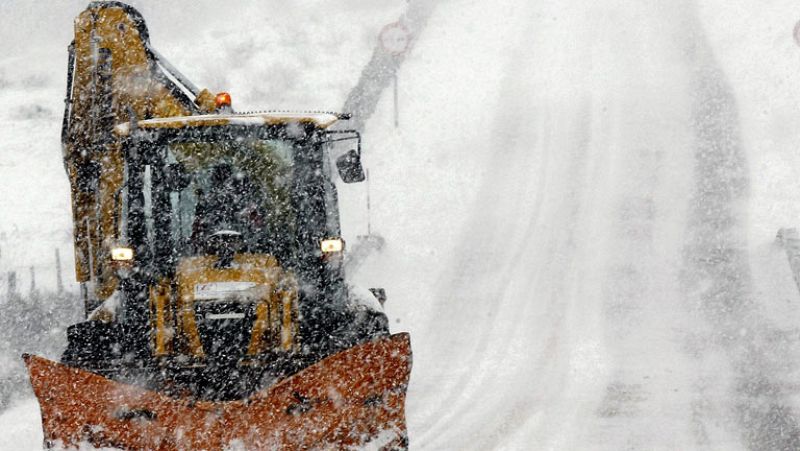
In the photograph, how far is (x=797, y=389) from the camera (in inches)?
341

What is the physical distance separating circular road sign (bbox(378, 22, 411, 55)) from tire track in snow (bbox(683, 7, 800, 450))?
6489mm

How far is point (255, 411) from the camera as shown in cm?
537

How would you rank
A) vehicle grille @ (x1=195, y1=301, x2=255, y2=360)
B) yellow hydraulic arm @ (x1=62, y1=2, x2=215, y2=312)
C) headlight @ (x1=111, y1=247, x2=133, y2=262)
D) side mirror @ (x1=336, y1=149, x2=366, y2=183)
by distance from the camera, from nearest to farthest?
vehicle grille @ (x1=195, y1=301, x2=255, y2=360) → headlight @ (x1=111, y1=247, x2=133, y2=262) → side mirror @ (x1=336, y1=149, x2=366, y2=183) → yellow hydraulic arm @ (x1=62, y1=2, x2=215, y2=312)

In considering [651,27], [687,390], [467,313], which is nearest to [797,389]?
[687,390]

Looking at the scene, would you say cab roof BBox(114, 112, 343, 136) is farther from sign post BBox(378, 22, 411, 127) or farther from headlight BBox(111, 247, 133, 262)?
sign post BBox(378, 22, 411, 127)

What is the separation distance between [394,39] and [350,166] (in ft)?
58.9

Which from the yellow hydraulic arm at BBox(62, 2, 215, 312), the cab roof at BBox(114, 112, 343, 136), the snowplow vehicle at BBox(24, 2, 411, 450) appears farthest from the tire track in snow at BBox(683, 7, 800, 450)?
the yellow hydraulic arm at BBox(62, 2, 215, 312)

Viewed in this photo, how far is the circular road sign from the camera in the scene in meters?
23.4

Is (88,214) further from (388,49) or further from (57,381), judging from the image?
(388,49)

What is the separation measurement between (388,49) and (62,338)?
1424 centimetres

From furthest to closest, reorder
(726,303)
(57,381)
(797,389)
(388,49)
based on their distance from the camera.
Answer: (388,49) < (726,303) < (797,389) < (57,381)

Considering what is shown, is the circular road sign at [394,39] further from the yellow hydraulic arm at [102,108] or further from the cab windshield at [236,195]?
the cab windshield at [236,195]

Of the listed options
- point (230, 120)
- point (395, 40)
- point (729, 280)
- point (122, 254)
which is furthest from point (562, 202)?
point (122, 254)

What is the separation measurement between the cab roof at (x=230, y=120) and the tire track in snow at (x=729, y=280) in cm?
352
